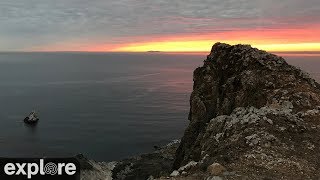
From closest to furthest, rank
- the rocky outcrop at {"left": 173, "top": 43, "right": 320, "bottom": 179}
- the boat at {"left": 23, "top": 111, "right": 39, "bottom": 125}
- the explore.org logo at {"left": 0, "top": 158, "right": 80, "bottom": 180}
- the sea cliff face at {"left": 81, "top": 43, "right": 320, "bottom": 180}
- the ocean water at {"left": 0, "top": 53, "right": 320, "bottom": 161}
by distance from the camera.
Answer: the explore.org logo at {"left": 0, "top": 158, "right": 80, "bottom": 180} → the sea cliff face at {"left": 81, "top": 43, "right": 320, "bottom": 180} → the rocky outcrop at {"left": 173, "top": 43, "right": 320, "bottom": 179} → the ocean water at {"left": 0, "top": 53, "right": 320, "bottom": 161} → the boat at {"left": 23, "top": 111, "right": 39, "bottom": 125}

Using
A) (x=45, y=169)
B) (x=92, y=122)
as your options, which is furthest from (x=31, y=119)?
(x=45, y=169)

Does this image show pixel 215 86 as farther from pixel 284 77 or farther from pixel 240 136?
pixel 240 136

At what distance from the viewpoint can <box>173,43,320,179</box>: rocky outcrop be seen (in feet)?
72.9

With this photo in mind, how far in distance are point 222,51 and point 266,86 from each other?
14.0 m

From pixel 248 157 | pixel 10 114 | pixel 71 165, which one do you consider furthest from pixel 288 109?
pixel 10 114

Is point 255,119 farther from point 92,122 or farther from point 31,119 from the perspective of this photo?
point 31,119

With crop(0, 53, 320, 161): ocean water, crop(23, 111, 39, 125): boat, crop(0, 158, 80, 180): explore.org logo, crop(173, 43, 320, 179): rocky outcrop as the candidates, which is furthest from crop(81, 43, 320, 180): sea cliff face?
crop(23, 111, 39, 125): boat

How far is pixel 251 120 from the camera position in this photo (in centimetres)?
2833

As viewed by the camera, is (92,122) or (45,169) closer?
(45,169)

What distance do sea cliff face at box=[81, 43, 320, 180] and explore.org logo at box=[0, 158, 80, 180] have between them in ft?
28.6

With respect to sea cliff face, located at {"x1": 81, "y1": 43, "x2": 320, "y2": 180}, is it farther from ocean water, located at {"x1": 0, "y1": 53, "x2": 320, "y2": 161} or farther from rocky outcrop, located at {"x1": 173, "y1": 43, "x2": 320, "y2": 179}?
ocean water, located at {"x1": 0, "y1": 53, "x2": 320, "y2": 161}

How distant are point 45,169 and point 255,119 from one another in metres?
18.6

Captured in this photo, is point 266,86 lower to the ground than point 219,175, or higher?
higher

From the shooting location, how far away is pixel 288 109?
29.5 meters
